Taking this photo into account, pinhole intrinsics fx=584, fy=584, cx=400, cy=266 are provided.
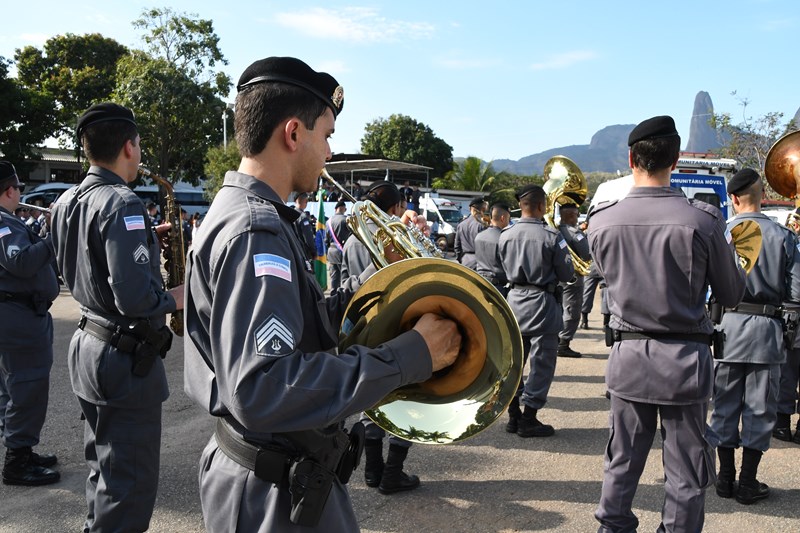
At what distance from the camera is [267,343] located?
4.24ft

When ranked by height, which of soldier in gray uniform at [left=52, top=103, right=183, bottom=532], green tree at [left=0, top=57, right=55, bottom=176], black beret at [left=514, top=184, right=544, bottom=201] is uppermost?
green tree at [left=0, top=57, right=55, bottom=176]

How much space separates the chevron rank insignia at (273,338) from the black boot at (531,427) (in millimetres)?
4146

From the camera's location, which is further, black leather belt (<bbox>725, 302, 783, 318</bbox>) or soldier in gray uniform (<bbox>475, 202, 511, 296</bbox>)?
soldier in gray uniform (<bbox>475, 202, 511, 296</bbox>)

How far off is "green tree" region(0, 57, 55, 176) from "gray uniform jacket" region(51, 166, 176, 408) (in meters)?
29.5

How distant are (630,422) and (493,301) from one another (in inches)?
71.3

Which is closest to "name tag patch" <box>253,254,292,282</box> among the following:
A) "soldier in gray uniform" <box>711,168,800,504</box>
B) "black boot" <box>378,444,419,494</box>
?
"black boot" <box>378,444,419,494</box>

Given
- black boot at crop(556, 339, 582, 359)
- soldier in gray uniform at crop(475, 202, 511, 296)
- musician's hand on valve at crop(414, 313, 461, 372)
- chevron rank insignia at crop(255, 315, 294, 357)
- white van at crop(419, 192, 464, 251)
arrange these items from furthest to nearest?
white van at crop(419, 192, 464, 251)
black boot at crop(556, 339, 582, 359)
soldier in gray uniform at crop(475, 202, 511, 296)
musician's hand on valve at crop(414, 313, 461, 372)
chevron rank insignia at crop(255, 315, 294, 357)

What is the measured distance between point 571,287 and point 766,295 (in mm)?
4234

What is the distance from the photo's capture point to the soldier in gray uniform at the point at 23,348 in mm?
3959

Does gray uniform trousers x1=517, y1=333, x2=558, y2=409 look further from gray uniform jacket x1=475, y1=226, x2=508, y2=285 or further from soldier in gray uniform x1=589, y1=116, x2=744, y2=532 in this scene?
soldier in gray uniform x1=589, y1=116, x2=744, y2=532

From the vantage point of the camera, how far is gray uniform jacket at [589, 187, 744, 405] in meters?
2.82

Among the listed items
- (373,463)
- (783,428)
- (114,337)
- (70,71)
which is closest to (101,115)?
(114,337)

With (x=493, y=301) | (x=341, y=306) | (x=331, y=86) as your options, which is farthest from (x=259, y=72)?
(x=493, y=301)

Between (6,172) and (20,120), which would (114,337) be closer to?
(6,172)
